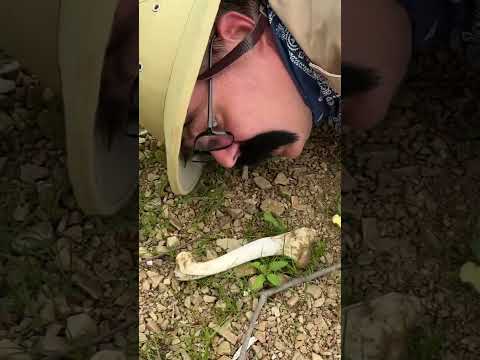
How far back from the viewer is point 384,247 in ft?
5.48

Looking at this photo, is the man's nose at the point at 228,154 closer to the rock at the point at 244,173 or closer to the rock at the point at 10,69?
the rock at the point at 244,173

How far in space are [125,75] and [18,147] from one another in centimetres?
43

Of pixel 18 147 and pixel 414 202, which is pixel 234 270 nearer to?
pixel 414 202

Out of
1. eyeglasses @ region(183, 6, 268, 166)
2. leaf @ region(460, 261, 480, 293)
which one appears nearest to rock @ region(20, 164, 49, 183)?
eyeglasses @ region(183, 6, 268, 166)

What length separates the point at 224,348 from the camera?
1.64m

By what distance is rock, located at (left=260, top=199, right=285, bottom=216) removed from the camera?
1739 mm

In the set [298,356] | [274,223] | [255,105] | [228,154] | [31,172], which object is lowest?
[298,356]

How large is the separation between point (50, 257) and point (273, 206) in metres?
0.57

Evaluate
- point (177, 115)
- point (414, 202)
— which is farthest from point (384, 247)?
point (177, 115)

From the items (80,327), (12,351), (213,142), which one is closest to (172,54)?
(213,142)

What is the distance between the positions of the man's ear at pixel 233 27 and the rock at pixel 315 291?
2.11 ft

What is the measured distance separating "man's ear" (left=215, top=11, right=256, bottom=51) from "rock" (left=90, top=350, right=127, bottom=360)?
2.59 ft

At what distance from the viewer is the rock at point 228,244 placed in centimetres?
172

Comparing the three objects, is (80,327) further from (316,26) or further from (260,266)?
A: (316,26)
